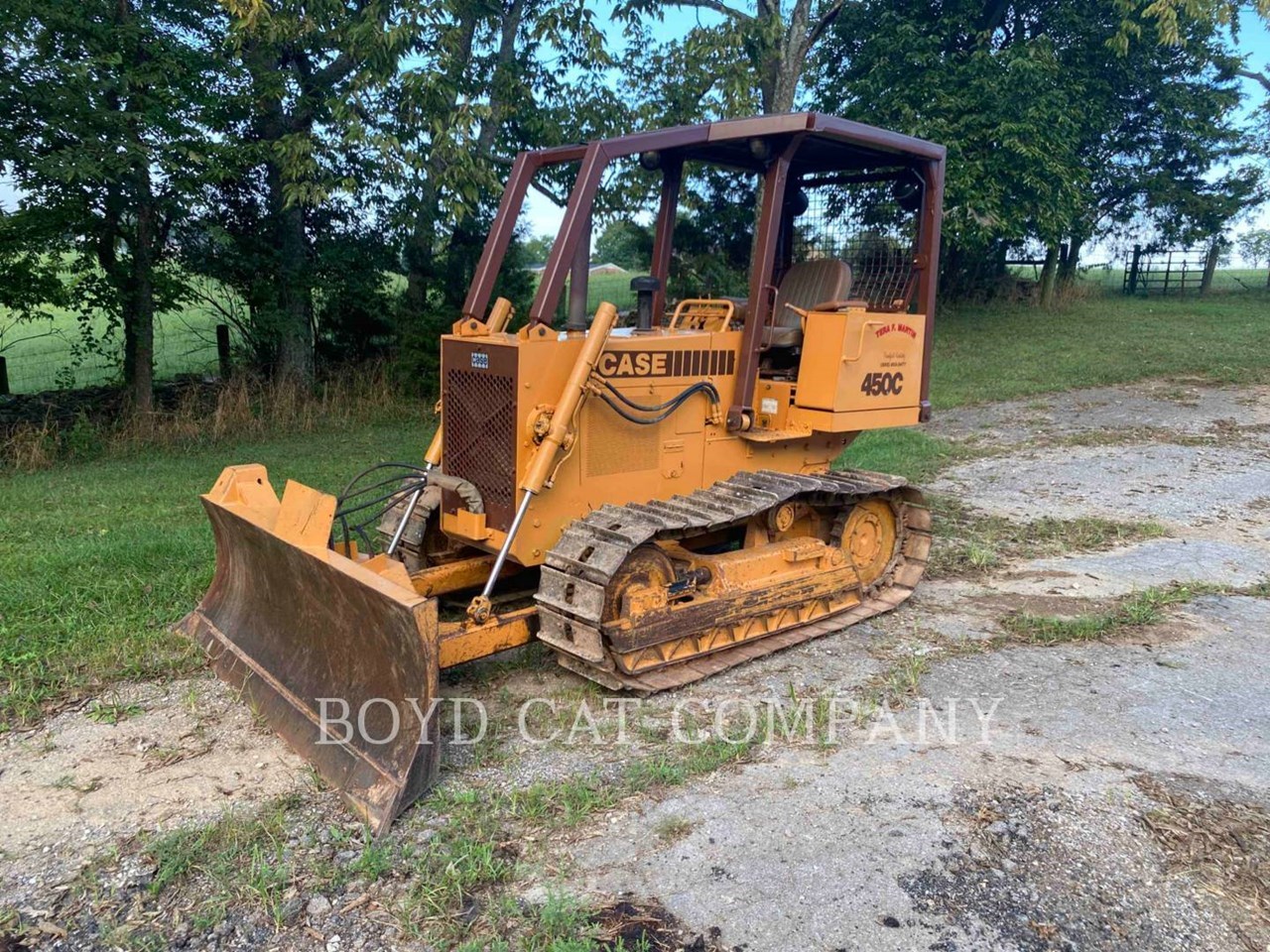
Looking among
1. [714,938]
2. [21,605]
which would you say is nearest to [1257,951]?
[714,938]

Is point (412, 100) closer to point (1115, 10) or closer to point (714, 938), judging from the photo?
point (714, 938)

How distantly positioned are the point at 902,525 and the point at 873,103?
14817mm

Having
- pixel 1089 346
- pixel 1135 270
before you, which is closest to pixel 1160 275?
pixel 1135 270

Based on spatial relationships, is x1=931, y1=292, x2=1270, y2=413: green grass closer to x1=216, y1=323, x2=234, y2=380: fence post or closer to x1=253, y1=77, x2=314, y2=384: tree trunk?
x1=253, y1=77, x2=314, y2=384: tree trunk

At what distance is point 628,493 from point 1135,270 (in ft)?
95.0

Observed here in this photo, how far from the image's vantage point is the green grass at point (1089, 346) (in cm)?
1499

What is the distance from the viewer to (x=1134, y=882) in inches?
124

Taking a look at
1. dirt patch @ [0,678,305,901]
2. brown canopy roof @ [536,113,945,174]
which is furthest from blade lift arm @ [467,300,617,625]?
dirt patch @ [0,678,305,901]

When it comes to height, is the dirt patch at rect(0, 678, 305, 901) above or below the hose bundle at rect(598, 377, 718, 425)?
below

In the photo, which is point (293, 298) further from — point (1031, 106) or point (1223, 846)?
point (1031, 106)

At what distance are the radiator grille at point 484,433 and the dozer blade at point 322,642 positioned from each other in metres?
0.66

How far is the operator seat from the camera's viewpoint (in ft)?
19.1

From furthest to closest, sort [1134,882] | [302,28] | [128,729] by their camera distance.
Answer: [302,28] < [128,729] < [1134,882]

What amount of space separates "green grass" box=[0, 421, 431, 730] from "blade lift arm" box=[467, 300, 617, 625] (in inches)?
66.5
